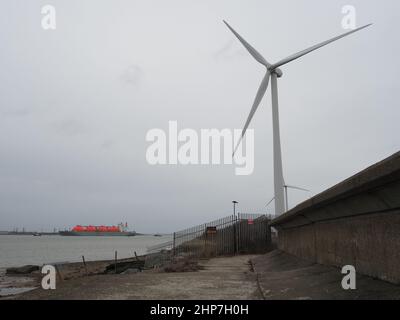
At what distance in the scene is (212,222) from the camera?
27.3m

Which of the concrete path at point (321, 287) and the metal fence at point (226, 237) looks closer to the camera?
the concrete path at point (321, 287)

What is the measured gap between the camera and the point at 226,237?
1040 inches

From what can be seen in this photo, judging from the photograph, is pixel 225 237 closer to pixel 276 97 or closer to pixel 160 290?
pixel 276 97

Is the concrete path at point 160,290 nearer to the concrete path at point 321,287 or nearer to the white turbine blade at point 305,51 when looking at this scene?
the concrete path at point 321,287

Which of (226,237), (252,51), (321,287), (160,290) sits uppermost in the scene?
(252,51)

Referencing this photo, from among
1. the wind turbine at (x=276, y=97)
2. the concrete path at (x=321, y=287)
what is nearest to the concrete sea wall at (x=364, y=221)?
the concrete path at (x=321, y=287)

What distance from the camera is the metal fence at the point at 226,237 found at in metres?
25.6

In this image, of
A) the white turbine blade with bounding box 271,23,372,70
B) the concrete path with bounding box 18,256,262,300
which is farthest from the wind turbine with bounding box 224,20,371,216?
the concrete path with bounding box 18,256,262,300

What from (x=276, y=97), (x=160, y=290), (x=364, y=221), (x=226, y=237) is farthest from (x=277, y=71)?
(x=364, y=221)

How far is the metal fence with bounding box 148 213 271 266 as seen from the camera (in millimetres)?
25562
